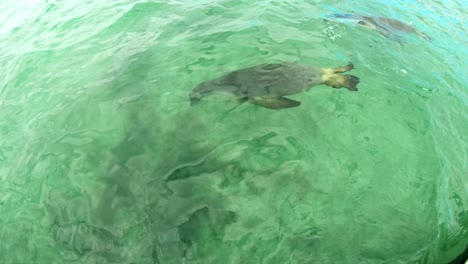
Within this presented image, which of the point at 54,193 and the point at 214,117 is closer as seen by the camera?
the point at 54,193

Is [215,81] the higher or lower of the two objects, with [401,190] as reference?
higher

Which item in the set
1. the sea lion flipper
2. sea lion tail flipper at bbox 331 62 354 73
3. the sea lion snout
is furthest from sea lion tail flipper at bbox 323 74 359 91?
the sea lion snout

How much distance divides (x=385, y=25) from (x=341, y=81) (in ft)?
12.3

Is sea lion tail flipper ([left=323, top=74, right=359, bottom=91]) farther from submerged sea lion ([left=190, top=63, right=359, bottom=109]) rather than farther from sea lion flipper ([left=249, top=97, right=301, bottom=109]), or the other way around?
sea lion flipper ([left=249, top=97, right=301, bottom=109])

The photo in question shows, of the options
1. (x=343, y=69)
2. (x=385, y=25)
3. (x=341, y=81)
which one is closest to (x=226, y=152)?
(x=341, y=81)

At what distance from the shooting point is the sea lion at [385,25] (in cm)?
832

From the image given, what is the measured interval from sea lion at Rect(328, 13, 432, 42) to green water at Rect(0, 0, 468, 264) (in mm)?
354

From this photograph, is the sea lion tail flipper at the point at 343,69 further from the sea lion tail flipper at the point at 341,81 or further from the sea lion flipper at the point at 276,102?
the sea lion flipper at the point at 276,102

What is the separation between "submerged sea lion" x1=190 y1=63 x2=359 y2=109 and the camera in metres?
5.64

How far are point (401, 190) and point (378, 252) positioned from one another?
1.10 metres

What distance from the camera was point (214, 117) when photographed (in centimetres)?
576

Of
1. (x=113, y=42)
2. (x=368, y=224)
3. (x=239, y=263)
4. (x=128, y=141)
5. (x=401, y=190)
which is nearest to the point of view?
(x=239, y=263)

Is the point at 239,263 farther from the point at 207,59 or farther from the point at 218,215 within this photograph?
the point at 207,59

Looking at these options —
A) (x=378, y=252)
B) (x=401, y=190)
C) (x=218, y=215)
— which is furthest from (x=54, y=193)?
(x=401, y=190)
